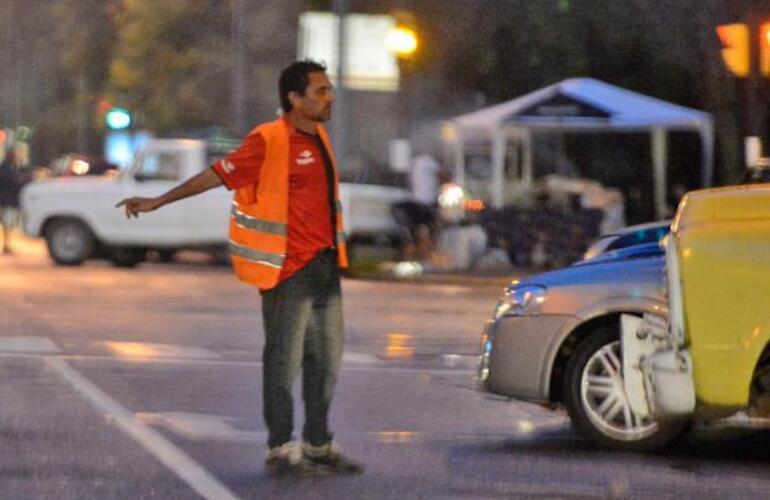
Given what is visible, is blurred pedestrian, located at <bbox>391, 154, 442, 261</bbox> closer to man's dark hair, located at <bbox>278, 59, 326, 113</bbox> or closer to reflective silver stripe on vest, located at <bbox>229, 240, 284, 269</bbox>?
man's dark hair, located at <bbox>278, 59, 326, 113</bbox>

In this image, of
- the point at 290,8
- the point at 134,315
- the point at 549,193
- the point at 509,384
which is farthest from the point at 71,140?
the point at 509,384

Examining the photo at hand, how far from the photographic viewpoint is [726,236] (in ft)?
28.7

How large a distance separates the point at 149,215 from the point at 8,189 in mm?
6199

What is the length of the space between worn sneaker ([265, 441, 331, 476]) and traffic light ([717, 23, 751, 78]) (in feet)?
39.0

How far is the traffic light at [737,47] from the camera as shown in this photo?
19578 millimetres

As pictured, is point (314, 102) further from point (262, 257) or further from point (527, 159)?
point (527, 159)

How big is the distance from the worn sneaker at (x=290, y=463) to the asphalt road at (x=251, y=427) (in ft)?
0.30

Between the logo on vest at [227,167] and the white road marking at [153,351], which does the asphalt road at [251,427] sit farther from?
the logo on vest at [227,167]

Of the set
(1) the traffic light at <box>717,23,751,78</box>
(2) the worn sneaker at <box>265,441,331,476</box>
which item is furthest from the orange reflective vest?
(1) the traffic light at <box>717,23,751,78</box>

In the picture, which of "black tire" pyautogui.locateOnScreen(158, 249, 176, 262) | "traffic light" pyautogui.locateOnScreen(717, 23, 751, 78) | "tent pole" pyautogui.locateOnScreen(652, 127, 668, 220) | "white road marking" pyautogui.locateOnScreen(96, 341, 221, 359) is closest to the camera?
"white road marking" pyautogui.locateOnScreen(96, 341, 221, 359)

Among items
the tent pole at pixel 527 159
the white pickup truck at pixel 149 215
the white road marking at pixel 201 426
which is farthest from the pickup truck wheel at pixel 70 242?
the white road marking at pixel 201 426

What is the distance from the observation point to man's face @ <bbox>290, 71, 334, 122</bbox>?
29.0ft

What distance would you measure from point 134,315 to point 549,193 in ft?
35.1

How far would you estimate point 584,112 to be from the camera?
27.7 m
